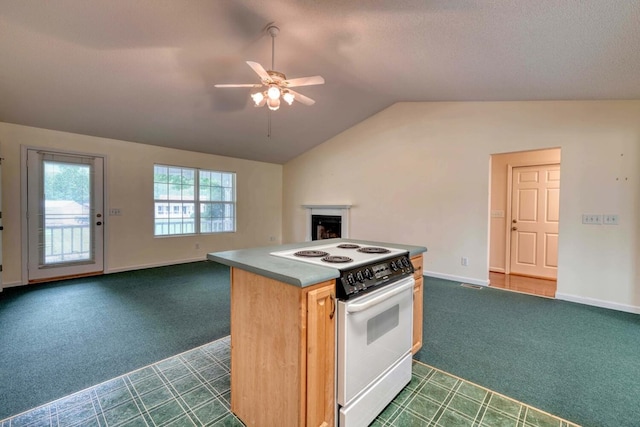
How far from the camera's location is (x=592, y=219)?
3371mm

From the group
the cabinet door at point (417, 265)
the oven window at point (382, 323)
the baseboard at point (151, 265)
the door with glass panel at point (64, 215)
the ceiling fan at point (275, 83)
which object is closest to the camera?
the oven window at point (382, 323)

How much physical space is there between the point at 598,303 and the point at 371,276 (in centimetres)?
355

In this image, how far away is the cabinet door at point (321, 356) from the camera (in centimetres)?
125

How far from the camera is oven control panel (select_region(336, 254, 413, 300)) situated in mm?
1368

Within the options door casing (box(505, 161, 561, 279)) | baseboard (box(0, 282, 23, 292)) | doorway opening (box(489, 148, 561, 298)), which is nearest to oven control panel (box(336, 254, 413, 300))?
doorway opening (box(489, 148, 561, 298))

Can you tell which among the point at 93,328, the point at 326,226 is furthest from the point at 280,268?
the point at 326,226

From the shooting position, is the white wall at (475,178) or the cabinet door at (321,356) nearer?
the cabinet door at (321,356)

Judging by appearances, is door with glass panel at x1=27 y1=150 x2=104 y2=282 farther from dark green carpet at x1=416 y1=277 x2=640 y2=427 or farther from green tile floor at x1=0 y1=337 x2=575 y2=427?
dark green carpet at x1=416 y1=277 x2=640 y2=427

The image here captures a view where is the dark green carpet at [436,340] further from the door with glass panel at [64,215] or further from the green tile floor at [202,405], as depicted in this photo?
the door with glass panel at [64,215]

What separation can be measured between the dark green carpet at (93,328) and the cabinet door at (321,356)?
1475 millimetres

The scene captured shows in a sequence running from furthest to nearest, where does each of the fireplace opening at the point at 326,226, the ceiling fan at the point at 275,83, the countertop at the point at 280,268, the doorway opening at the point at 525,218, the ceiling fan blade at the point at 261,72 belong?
the fireplace opening at the point at 326,226 < the doorway opening at the point at 525,218 < the ceiling fan at the point at 275,83 < the ceiling fan blade at the point at 261,72 < the countertop at the point at 280,268

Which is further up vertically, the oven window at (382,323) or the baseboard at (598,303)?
the oven window at (382,323)

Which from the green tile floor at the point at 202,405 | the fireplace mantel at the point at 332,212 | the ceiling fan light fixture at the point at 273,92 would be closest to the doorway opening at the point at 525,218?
the fireplace mantel at the point at 332,212

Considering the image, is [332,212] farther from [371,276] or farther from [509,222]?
[371,276]
